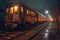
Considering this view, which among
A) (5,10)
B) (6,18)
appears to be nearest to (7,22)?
(6,18)

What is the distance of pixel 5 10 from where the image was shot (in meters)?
21.9

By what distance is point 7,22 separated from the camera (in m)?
20.7

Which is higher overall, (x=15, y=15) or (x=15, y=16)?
(x=15, y=15)

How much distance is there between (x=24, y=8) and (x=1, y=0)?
1725 centimetres

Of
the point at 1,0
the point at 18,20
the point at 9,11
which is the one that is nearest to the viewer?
the point at 18,20

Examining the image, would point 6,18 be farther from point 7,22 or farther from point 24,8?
point 24,8

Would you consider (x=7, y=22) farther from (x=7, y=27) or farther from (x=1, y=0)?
(x=1, y=0)

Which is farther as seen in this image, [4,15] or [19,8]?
[4,15]

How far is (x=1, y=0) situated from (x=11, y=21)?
1787cm

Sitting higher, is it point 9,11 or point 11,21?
point 9,11

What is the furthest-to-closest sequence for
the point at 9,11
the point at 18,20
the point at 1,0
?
the point at 1,0 < the point at 9,11 < the point at 18,20

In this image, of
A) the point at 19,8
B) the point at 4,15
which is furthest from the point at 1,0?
the point at 19,8

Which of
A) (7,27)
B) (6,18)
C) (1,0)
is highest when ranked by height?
(1,0)

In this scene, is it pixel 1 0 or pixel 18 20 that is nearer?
pixel 18 20
